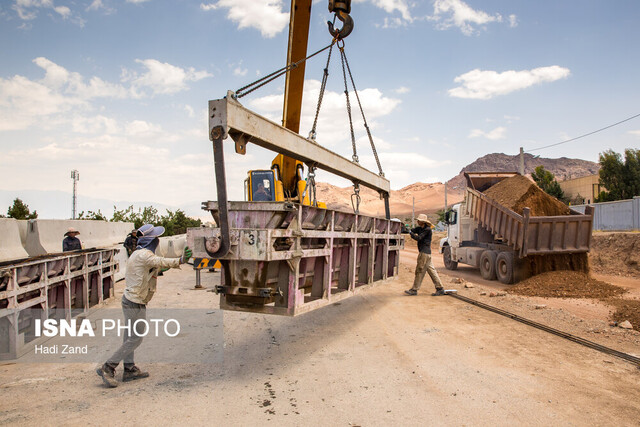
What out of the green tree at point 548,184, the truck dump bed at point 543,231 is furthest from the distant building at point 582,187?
the truck dump bed at point 543,231

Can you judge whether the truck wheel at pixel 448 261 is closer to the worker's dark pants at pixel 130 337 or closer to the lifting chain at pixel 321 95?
the lifting chain at pixel 321 95

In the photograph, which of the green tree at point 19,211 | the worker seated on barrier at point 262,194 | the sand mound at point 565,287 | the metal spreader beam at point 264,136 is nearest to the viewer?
the metal spreader beam at point 264,136

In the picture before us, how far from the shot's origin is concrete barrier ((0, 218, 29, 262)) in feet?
28.9

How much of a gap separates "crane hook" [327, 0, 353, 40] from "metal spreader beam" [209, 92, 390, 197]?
2.45m

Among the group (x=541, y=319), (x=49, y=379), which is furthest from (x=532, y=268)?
(x=49, y=379)

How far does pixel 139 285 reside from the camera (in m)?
5.08

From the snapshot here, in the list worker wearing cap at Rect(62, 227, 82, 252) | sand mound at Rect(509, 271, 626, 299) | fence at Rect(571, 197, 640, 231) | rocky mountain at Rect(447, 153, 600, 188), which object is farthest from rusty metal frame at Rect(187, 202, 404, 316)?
rocky mountain at Rect(447, 153, 600, 188)

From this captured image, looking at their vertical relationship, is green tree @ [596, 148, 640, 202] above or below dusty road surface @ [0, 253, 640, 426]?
above

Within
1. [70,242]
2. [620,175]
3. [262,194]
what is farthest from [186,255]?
[620,175]

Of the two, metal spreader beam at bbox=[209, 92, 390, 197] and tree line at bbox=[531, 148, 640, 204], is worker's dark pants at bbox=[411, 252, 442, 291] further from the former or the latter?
tree line at bbox=[531, 148, 640, 204]

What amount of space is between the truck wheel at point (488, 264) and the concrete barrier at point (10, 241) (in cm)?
1212

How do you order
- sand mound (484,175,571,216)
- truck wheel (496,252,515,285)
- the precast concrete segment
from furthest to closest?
sand mound (484,175,571,216)
truck wheel (496,252,515,285)
the precast concrete segment

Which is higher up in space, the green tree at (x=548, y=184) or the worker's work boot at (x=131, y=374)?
the green tree at (x=548, y=184)

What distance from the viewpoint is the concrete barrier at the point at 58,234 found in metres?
10.1
